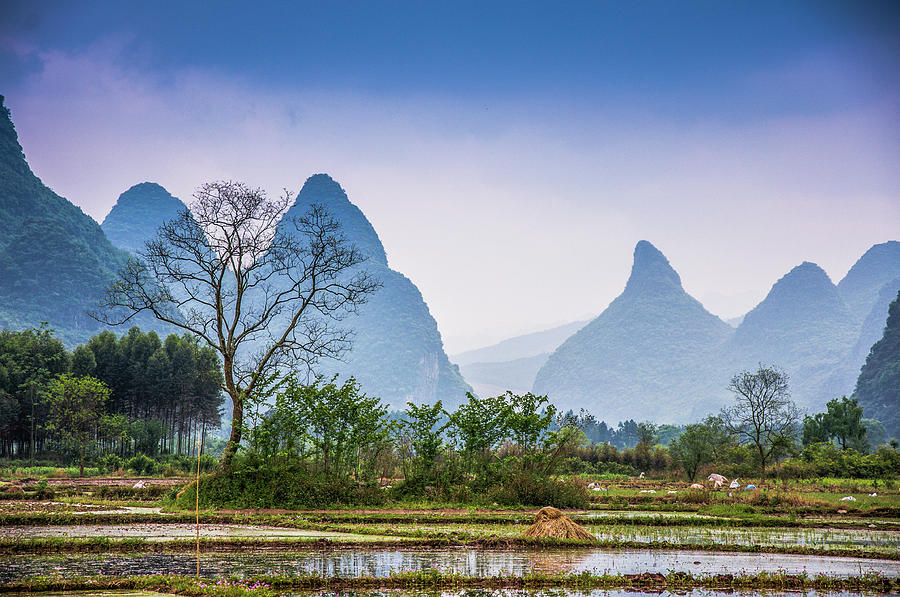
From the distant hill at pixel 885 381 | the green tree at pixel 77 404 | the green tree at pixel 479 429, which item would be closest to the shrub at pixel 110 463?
the green tree at pixel 77 404

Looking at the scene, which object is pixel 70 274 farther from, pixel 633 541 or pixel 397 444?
pixel 633 541

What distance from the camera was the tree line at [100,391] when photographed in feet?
148

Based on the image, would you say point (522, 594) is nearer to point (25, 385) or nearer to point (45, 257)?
point (25, 385)

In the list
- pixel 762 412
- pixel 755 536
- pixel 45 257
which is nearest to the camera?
pixel 755 536

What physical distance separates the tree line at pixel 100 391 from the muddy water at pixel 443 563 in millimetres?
28923

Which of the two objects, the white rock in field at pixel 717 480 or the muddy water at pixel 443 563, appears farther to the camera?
the white rock in field at pixel 717 480

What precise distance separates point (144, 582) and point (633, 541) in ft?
41.3

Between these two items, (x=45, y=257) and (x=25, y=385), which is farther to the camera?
(x=45, y=257)

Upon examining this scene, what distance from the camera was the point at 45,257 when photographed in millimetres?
154375

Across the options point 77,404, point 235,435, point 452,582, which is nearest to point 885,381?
point 77,404

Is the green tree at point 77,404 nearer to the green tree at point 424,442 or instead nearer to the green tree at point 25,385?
the green tree at point 25,385

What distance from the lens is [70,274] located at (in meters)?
153

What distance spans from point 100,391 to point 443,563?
38.2m

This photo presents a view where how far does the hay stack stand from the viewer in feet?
59.4
